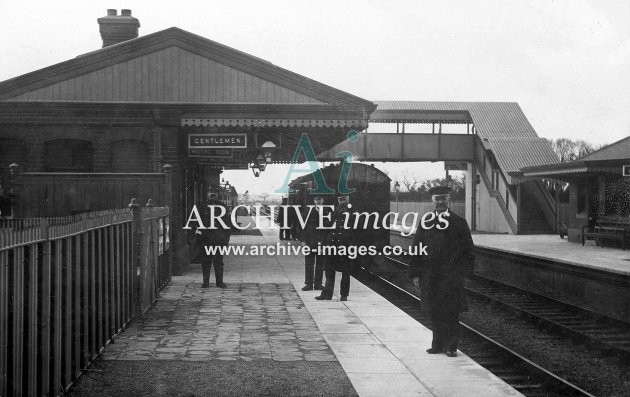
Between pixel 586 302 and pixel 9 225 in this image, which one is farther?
pixel 586 302

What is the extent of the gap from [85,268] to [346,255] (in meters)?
6.17

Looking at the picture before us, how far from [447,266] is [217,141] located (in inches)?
337

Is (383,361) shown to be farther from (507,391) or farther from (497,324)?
(497,324)

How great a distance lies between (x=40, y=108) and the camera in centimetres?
1664

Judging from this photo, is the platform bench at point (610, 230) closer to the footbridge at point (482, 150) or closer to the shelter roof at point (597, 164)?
the shelter roof at point (597, 164)

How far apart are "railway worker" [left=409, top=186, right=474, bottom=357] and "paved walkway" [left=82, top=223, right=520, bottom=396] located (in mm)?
284

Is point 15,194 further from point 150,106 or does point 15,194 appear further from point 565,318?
point 565,318

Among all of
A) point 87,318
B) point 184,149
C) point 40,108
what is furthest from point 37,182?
point 87,318

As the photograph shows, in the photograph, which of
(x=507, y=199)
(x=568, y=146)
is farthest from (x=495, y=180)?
(x=568, y=146)

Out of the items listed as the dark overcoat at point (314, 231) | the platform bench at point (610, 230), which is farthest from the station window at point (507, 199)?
the dark overcoat at point (314, 231)

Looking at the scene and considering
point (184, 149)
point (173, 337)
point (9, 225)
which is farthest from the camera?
point (184, 149)

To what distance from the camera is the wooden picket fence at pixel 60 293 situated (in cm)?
473

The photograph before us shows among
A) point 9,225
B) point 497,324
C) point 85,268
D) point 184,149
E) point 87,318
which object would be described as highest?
point 184,149

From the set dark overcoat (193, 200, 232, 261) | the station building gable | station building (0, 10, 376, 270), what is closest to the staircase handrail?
station building (0, 10, 376, 270)
